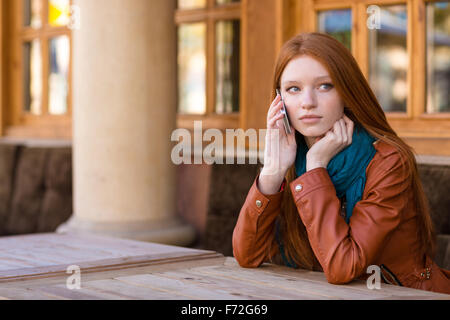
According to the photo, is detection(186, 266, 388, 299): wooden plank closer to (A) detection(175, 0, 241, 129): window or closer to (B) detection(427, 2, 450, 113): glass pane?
(B) detection(427, 2, 450, 113): glass pane

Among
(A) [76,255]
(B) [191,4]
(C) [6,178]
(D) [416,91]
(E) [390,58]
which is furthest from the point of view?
(C) [6,178]

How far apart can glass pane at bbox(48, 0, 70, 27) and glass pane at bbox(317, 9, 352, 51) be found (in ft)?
7.17

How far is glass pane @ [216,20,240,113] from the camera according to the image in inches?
157

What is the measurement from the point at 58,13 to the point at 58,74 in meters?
0.44

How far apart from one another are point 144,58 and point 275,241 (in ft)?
6.30

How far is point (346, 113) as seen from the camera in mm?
1846

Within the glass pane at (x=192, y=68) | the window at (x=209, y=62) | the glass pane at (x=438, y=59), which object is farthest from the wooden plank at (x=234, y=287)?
the glass pane at (x=192, y=68)

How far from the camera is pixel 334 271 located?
1.58 meters

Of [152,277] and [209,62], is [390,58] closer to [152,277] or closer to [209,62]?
[209,62]

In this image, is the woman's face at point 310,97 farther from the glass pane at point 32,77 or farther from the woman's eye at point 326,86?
the glass pane at point 32,77

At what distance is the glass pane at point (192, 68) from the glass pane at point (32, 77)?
1548 mm

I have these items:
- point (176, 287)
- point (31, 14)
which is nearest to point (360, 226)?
point (176, 287)
